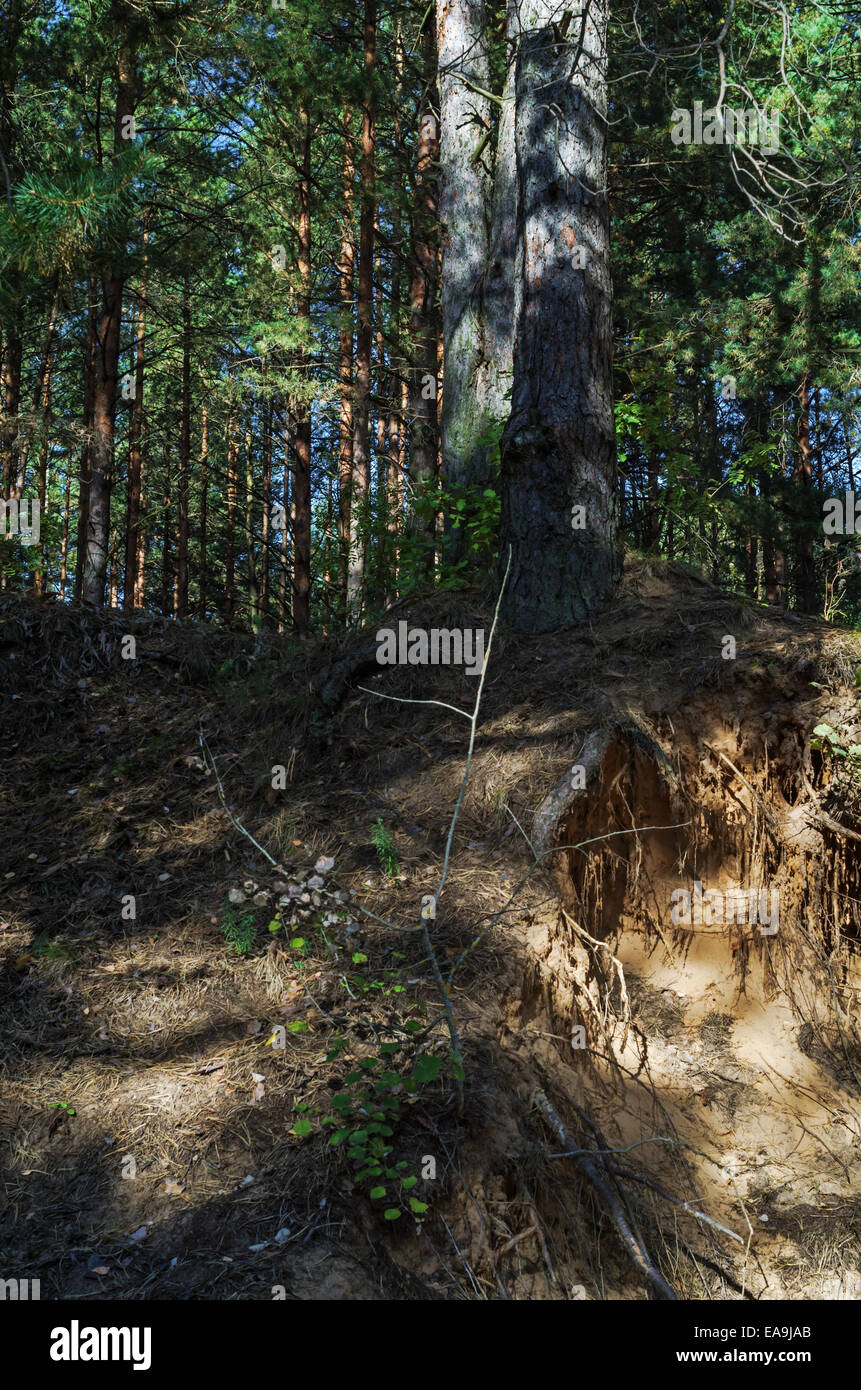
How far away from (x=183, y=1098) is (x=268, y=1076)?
0.32 metres

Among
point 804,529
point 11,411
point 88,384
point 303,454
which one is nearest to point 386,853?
point 303,454

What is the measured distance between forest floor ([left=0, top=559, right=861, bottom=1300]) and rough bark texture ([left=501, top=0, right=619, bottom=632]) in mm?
352

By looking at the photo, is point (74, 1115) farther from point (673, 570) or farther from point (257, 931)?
point (673, 570)

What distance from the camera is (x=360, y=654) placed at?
5582 mm

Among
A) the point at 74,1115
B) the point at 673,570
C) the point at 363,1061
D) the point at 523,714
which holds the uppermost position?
the point at 673,570

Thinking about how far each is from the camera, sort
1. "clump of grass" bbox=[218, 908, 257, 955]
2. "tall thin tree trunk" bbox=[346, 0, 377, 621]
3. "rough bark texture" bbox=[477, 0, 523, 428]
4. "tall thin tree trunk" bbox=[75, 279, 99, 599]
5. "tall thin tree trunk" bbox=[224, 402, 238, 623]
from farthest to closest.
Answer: "tall thin tree trunk" bbox=[224, 402, 238, 623], "tall thin tree trunk" bbox=[75, 279, 99, 599], "tall thin tree trunk" bbox=[346, 0, 377, 621], "rough bark texture" bbox=[477, 0, 523, 428], "clump of grass" bbox=[218, 908, 257, 955]

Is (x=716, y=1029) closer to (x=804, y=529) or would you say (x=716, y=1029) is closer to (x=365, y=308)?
(x=365, y=308)

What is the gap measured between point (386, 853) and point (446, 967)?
2.47ft

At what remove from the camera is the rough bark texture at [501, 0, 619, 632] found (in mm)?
5348

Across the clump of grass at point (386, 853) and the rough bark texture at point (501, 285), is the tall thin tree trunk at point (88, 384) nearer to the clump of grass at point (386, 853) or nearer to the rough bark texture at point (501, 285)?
the rough bark texture at point (501, 285)

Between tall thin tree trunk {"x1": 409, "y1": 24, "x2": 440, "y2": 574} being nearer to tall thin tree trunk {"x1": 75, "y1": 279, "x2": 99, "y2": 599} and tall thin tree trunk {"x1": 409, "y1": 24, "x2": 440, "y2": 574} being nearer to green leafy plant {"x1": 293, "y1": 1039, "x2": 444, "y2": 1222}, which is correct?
tall thin tree trunk {"x1": 75, "y1": 279, "x2": 99, "y2": 599}

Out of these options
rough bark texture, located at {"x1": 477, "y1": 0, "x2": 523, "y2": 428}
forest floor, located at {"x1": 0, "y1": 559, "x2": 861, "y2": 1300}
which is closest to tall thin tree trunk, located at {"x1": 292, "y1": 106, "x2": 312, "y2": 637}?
rough bark texture, located at {"x1": 477, "y1": 0, "x2": 523, "y2": 428}
